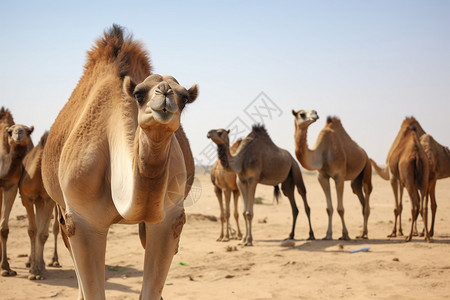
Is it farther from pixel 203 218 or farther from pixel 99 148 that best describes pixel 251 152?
pixel 99 148

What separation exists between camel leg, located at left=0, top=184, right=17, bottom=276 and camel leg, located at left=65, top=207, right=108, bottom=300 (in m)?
4.81

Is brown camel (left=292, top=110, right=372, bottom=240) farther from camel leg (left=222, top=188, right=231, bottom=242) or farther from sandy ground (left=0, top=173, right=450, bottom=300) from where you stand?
camel leg (left=222, top=188, right=231, bottom=242)

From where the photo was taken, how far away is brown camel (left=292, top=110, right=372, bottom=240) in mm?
10516

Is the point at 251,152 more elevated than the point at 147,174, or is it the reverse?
the point at 251,152

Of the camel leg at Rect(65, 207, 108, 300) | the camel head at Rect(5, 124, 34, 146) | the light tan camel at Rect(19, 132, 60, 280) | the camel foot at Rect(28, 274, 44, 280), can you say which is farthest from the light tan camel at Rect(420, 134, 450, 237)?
the camel leg at Rect(65, 207, 108, 300)

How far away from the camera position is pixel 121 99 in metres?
3.98

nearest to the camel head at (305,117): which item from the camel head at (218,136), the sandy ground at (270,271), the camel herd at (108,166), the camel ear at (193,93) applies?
the camel head at (218,136)

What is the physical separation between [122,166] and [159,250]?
2.47 ft

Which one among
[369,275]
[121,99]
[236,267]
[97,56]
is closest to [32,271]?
[236,267]

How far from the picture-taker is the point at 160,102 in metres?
2.62

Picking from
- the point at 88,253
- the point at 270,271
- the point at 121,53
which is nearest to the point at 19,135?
the point at 121,53

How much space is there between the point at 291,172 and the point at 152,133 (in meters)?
10.5

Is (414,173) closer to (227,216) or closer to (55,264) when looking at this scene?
(227,216)

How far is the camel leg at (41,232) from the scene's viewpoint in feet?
24.9
